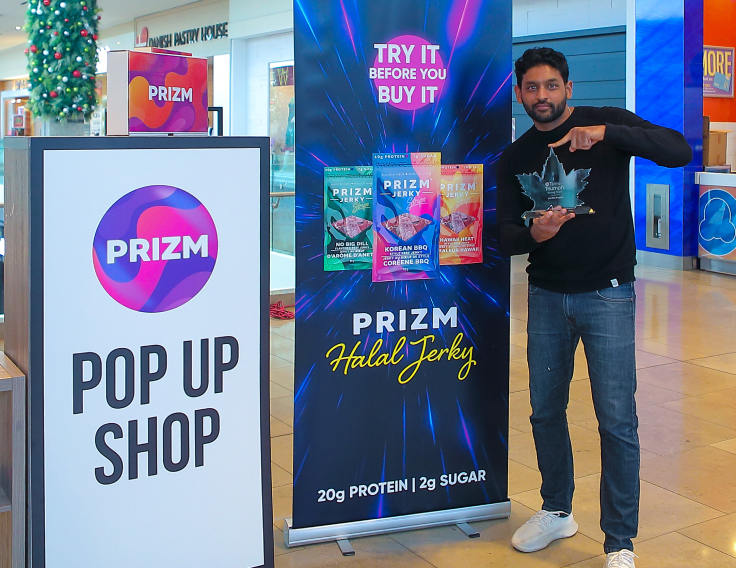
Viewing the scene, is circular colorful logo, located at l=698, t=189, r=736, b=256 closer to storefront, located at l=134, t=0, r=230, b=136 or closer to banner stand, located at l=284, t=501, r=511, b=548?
banner stand, located at l=284, t=501, r=511, b=548

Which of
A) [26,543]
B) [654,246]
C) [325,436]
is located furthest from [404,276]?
[654,246]

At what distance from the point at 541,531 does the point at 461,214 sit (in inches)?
42.5

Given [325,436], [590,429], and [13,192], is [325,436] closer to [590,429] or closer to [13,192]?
[13,192]

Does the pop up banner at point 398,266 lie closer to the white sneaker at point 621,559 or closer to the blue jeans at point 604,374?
the blue jeans at point 604,374

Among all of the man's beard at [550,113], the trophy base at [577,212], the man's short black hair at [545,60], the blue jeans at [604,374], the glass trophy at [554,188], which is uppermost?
the man's short black hair at [545,60]

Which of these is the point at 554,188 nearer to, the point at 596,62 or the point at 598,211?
the point at 598,211

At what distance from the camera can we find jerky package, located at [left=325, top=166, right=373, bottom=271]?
262cm

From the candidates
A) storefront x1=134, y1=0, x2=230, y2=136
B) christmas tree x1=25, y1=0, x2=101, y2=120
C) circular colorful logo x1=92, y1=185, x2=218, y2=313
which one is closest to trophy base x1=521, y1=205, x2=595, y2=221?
circular colorful logo x1=92, y1=185, x2=218, y2=313

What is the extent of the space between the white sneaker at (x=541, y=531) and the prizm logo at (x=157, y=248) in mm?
1426

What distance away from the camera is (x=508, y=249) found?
262 cm

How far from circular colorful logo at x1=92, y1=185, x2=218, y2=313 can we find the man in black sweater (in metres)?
0.99

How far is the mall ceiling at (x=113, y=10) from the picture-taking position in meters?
13.3

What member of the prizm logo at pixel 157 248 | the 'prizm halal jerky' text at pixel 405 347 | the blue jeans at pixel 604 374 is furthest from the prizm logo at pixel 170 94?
the blue jeans at pixel 604 374

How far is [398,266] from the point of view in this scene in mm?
2736
